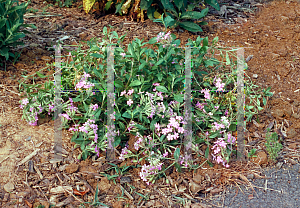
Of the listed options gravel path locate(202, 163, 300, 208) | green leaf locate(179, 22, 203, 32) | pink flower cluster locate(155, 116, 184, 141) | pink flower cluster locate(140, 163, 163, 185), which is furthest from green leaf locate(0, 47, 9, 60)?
gravel path locate(202, 163, 300, 208)

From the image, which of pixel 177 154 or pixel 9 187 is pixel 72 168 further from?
pixel 177 154

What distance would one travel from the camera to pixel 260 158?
8.70ft

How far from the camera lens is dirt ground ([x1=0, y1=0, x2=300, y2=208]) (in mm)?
2348

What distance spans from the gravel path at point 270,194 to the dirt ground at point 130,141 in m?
0.08

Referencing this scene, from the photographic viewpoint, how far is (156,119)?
2.66 metres

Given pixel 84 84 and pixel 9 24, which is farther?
pixel 9 24

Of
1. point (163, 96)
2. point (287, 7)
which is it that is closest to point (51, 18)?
point (163, 96)

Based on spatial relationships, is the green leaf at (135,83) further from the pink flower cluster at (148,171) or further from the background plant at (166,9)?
the background plant at (166,9)

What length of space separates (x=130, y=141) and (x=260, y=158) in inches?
43.7

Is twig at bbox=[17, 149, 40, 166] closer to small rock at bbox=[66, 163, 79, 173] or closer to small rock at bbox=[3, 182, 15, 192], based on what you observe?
small rock at bbox=[3, 182, 15, 192]

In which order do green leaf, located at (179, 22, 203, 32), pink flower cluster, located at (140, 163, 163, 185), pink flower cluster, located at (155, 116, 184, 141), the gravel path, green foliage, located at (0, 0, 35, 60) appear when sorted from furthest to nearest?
green leaf, located at (179, 22, 203, 32)
green foliage, located at (0, 0, 35, 60)
pink flower cluster, located at (155, 116, 184, 141)
pink flower cluster, located at (140, 163, 163, 185)
the gravel path

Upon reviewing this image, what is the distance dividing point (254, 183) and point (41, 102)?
6.35 ft

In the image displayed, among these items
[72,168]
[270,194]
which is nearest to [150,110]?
[72,168]

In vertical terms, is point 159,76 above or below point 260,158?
above
